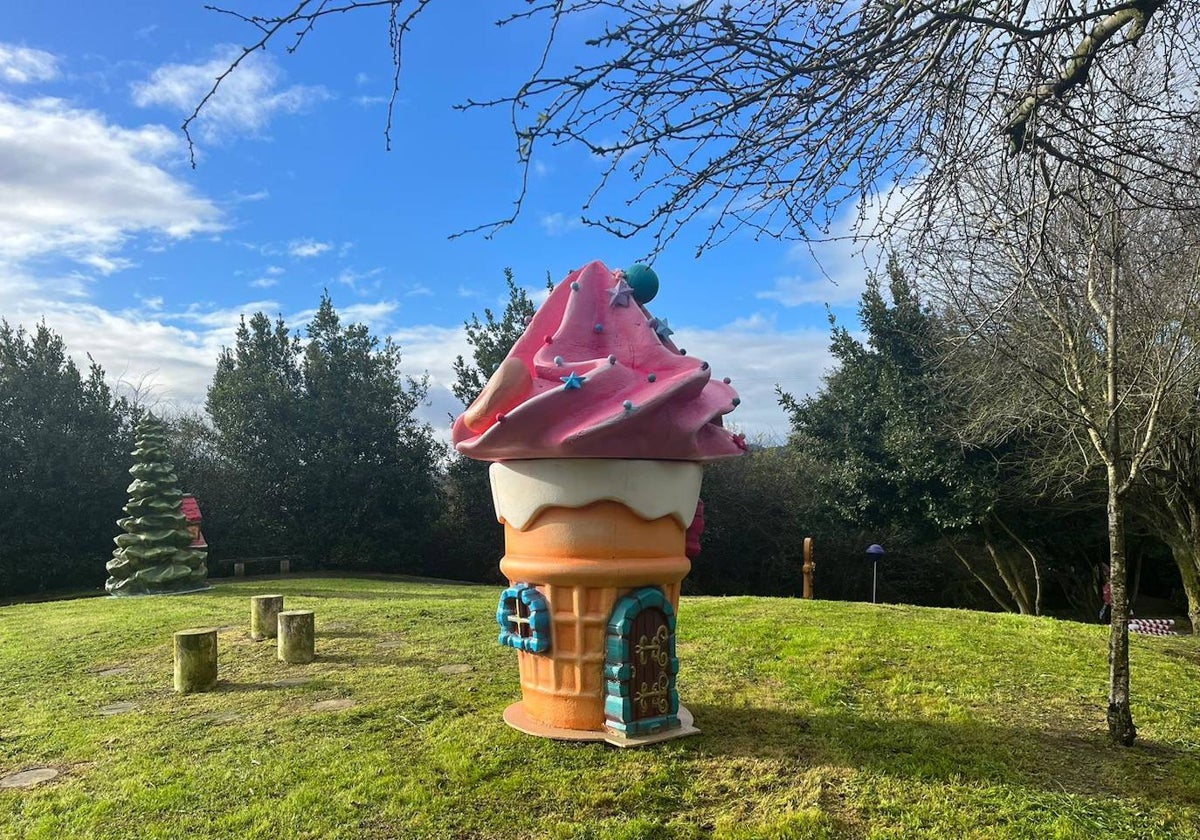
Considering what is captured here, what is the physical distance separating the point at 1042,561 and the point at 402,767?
1507cm

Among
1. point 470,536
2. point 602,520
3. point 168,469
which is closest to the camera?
point 602,520

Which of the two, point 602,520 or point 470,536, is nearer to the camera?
point 602,520

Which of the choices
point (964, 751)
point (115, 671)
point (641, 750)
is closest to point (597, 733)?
point (641, 750)

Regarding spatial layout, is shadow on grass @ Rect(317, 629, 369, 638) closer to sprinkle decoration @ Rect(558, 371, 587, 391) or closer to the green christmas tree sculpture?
sprinkle decoration @ Rect(558, 371, 587, 391)

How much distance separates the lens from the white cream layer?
4691 millimetres

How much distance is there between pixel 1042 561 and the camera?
15930 millimetres

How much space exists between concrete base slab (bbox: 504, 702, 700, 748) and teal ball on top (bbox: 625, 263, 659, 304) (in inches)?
108

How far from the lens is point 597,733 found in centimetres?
475

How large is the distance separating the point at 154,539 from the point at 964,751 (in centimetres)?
1343

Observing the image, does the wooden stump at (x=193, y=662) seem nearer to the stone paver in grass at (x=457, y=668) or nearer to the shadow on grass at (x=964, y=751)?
the stone paver in grass at (x=457, y=668)

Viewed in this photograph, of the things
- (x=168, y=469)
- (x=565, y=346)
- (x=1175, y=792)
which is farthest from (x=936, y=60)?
(x=168, y=469)

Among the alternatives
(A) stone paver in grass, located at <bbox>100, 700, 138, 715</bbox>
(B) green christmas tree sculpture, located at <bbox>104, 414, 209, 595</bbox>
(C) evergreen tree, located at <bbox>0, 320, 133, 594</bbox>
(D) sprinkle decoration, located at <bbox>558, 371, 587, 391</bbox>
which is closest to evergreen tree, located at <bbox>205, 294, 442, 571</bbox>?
(C) evergreen tree, located at <bbox>0, 320, 133, 594</bbox>

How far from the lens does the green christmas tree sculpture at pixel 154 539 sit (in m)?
13.8

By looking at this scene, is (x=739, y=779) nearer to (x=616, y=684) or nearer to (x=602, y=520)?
(x=616, y=684)
